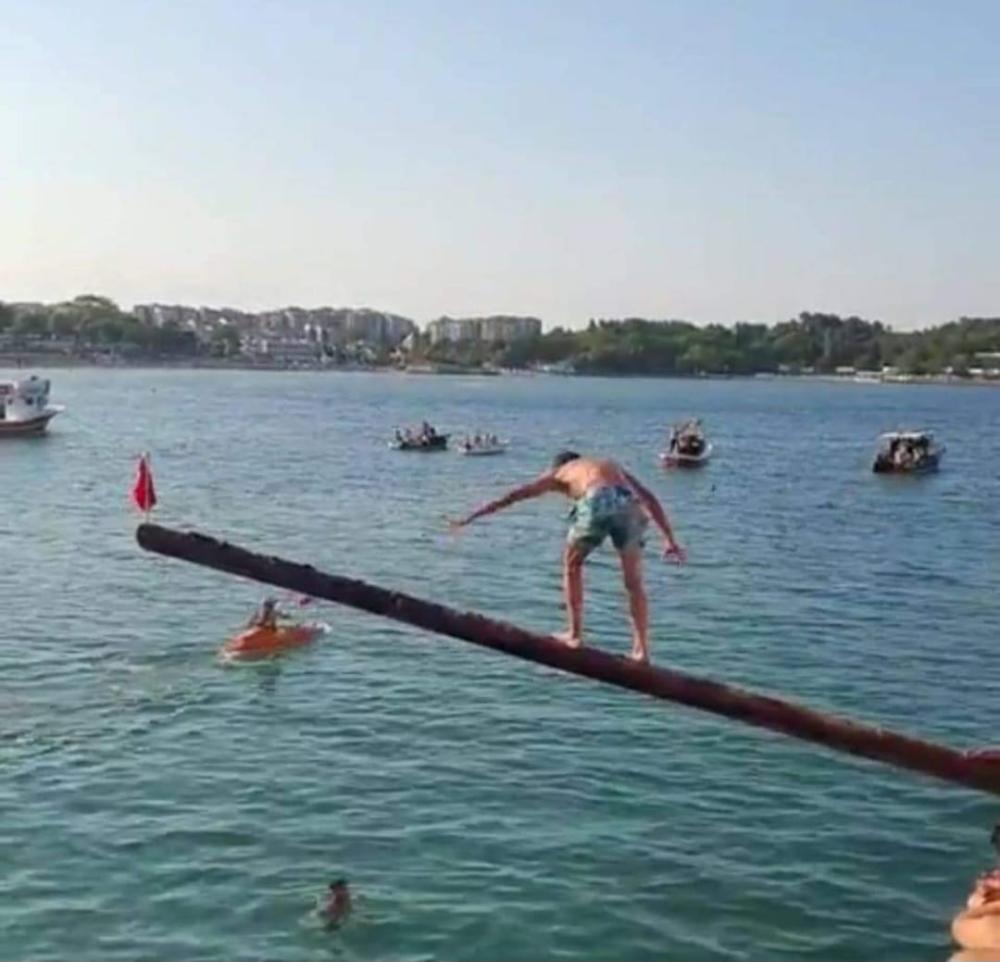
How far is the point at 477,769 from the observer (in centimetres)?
2478

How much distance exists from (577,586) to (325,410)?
169040 mm

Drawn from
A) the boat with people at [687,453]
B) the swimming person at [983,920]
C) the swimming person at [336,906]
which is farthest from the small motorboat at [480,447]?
the swimming person at [983,920]

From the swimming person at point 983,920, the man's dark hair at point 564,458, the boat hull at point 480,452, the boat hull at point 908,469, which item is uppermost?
the man's dark hair at point 564,458

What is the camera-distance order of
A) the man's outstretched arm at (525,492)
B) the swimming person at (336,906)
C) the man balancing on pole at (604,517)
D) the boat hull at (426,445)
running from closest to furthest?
the man's outstretched arm at (525,492) → the man balancing on pole at (604,517) → the swimming person at (336,906) → the boat hull at (426,445)

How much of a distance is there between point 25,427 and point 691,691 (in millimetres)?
104322

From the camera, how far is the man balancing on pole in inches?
478

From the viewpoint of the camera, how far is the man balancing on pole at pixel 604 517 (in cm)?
1214

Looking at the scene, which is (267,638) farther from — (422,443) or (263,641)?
(422,443)

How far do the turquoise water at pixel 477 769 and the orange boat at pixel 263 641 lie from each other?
0.45 m

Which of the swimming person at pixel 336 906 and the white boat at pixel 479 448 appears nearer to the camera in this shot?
the swimming person at pixel 336 906

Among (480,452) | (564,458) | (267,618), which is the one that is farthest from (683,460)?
(564,458)

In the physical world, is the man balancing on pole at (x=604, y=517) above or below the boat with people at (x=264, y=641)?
above

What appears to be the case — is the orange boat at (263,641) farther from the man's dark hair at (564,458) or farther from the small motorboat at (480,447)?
the small motorboat at (480,447)

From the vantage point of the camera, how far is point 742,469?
319 ft
